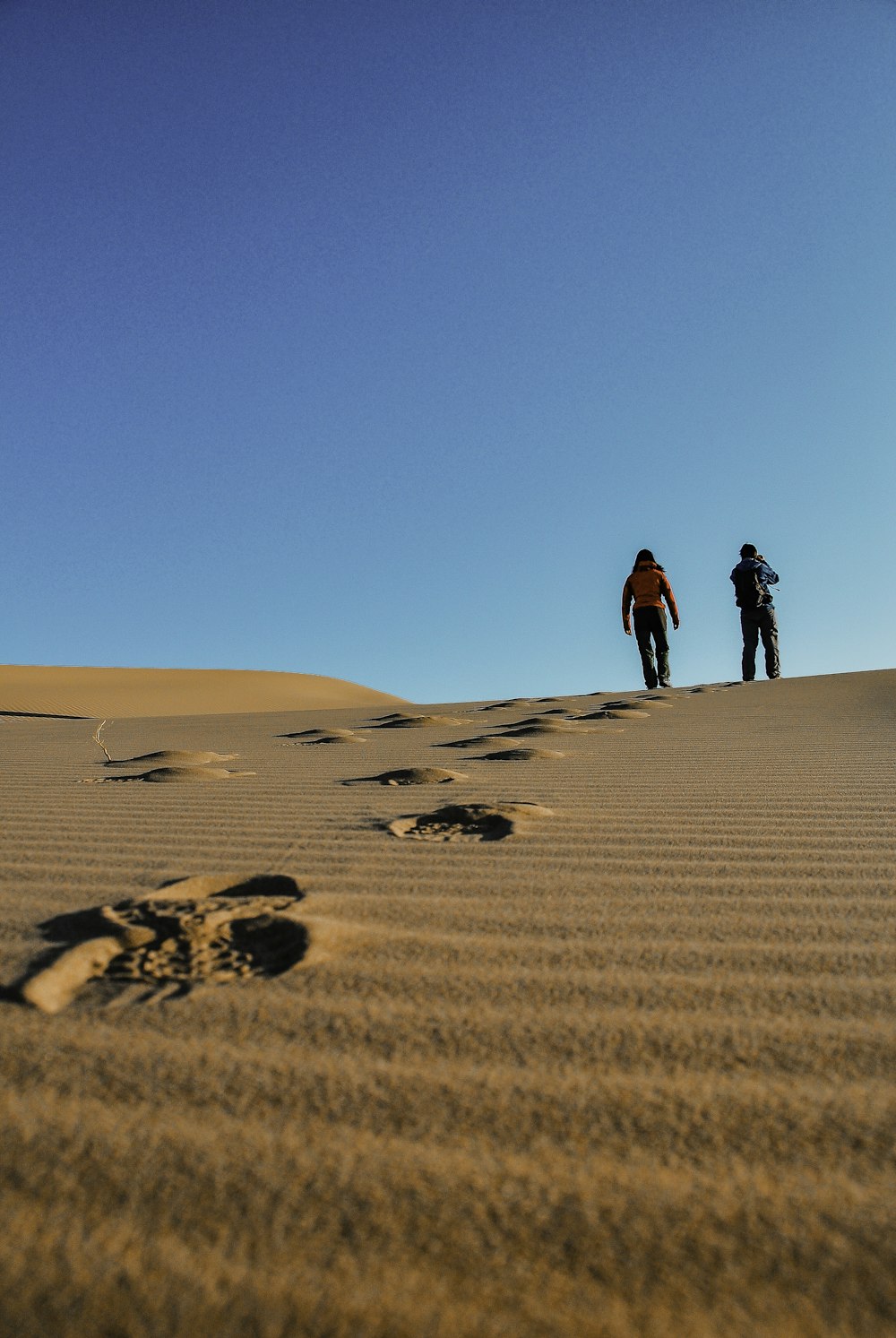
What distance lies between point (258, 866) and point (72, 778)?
79.3 inches

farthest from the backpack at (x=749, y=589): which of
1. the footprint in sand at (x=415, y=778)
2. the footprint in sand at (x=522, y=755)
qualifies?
the footprint in sand at (x=415, y=778)

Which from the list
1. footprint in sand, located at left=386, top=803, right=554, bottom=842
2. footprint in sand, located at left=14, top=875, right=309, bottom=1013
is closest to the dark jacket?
footprint in sand, located at left=386, top=803, right=554, bottom=842

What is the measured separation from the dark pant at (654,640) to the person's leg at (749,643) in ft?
3.67

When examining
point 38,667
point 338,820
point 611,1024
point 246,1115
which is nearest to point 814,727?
point 338,820

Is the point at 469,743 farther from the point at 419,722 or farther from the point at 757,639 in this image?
the point at 757,639

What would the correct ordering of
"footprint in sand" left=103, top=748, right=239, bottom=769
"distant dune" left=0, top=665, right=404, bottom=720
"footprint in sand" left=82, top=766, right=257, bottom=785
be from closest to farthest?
1. "footprint in sand" left=82, top=766, right=257, bottom=785
2. "footprint in sand" left=103, top=748, right=239, bottom=769
3. "distant dune" left=0, top=665, right=404, bottom=720

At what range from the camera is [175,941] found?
1477mm

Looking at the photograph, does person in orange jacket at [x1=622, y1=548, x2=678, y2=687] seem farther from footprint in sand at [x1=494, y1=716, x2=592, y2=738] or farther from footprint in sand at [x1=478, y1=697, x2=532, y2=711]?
footprint in sand at [x1=494, y1=716, x2=592, y2=738]

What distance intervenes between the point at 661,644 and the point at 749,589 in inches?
52.9

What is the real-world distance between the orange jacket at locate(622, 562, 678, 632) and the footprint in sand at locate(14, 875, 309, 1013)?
29.7ft

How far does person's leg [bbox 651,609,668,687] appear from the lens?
1038 centimetres

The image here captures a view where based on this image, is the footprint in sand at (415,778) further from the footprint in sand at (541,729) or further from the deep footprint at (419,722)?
the deep footprint at (419,722)


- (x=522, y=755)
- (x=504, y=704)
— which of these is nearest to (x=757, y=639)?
(x=504, y=704)

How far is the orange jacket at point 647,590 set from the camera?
10344 millimetres
